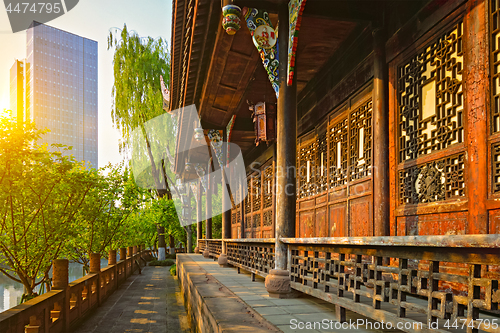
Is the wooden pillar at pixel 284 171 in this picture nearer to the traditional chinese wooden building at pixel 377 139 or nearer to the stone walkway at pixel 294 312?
the traditional chinese wooden building at pixel 377 139

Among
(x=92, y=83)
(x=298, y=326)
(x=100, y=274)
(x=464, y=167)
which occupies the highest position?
(x=92, y=83)

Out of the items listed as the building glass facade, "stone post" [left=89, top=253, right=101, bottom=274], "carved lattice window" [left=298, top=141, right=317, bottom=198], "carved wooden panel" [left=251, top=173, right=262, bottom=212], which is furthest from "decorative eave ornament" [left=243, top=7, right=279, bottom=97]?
the building glass facade

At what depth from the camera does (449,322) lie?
200 cm

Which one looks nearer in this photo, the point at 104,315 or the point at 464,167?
the point at 464,167

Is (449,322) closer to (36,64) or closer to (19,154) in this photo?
(19,154)

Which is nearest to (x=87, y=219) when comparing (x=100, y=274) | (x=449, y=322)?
(x=100, y=274)

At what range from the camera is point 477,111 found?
3475mm

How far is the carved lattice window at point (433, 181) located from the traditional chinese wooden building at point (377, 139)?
0.04ft

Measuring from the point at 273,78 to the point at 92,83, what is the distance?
115251mm

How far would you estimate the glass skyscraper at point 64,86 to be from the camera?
95.4 m

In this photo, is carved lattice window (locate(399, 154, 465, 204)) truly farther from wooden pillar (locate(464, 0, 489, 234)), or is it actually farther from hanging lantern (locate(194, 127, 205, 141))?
hanging lantern (locate(194, 127, 205, 141))

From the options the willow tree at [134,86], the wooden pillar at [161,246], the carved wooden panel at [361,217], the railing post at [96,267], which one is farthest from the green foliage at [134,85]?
the carved wooden panel at [361,217]

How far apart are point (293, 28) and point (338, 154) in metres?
2.46

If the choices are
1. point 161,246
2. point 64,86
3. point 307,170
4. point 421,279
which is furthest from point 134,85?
point 64,86
